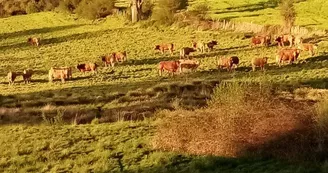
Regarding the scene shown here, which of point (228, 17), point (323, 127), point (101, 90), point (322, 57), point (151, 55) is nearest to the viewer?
point (323, 127)

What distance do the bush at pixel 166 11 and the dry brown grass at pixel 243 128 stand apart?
4351 centimetres

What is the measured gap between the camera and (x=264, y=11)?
209ft

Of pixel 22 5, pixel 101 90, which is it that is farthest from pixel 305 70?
pixel 22 5

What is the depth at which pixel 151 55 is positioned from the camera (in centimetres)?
4328

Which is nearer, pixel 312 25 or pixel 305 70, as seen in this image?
pixel 305 70

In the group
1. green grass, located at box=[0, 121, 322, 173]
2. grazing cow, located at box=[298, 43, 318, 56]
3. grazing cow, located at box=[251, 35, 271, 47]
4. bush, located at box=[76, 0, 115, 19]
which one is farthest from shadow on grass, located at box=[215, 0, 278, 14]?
green grass, located at box=[0, 121, 322, 173]

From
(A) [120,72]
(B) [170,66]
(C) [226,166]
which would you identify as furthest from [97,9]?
(C) [226,166]

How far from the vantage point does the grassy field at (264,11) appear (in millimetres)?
55491

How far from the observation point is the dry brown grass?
14078 millimetres

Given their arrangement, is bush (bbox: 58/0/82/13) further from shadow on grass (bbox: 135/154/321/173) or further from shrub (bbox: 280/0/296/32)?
shadow on grass (bbox: 135/154/321/173)

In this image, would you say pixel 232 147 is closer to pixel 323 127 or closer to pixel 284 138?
pixel 284 138

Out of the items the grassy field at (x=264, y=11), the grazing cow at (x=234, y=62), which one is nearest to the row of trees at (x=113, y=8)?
the grassy field at (x=264, y=11)

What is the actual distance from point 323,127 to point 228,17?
160ft

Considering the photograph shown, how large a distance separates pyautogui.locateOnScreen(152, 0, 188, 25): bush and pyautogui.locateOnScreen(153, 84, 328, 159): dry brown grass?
4351cm
